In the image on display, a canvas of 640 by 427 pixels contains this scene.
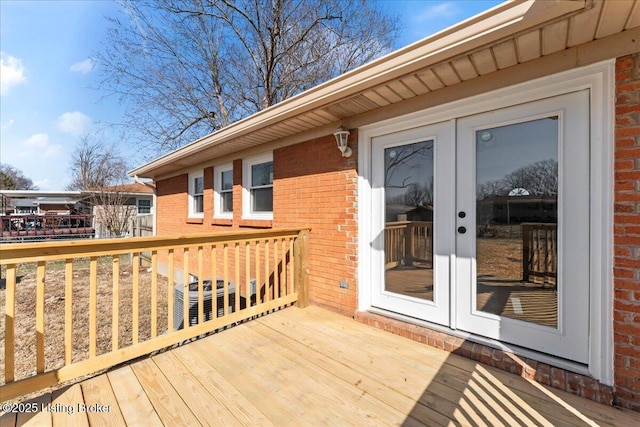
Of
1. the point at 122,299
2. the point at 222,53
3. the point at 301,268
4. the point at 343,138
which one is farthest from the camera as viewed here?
the point at 222,53

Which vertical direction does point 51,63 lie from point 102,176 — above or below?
above

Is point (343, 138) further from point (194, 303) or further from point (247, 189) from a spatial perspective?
point (194, 303)

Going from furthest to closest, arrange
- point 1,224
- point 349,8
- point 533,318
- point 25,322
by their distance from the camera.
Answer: point 1,224, point 349,8, point 25,322, point 533,318

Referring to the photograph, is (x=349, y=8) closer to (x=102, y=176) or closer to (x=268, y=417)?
(x=268, y=417)

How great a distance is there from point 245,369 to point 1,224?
19.9 meters

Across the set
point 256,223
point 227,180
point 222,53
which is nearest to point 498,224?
point 256,223

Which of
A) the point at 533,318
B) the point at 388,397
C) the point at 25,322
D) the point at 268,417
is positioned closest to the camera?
the point at 268,417

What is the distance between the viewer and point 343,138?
10.2 ft

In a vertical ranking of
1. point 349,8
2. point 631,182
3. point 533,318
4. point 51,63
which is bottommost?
point 533,318

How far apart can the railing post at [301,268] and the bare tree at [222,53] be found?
25.8 feet

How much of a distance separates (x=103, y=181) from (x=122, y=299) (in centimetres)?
1298

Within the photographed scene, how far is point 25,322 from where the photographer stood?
188 inches

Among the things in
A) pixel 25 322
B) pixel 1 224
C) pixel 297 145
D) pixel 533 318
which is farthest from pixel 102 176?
pixel 533 318

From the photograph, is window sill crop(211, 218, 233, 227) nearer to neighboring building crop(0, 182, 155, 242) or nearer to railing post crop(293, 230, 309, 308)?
railing post crop(293, 230, 309, 308)
